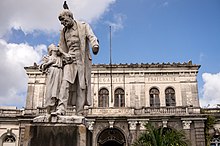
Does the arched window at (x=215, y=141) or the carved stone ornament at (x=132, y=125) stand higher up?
the carved stone ornament at (x=132, y=125)

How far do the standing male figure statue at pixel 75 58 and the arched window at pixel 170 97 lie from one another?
20.0m

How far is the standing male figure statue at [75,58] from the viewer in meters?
5.18

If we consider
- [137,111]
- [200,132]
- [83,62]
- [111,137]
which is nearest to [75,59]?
[83,62]

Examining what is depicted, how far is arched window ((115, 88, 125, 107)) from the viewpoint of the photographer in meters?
24.6

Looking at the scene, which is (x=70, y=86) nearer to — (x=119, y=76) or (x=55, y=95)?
(x=55, y=95)

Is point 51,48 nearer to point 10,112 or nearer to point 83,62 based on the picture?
point 83,62

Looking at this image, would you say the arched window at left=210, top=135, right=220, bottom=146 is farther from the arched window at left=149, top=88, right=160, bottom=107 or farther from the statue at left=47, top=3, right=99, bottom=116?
the statue at left=47, top=3, right=99, bottom=116

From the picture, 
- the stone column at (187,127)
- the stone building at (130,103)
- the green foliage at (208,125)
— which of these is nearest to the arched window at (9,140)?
the stone building at (130,103)

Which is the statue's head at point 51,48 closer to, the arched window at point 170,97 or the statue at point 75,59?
the statue at point 75,59

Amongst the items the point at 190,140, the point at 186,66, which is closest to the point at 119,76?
the point at 186,66

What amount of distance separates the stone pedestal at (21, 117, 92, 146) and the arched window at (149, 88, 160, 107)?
2048 centimetres

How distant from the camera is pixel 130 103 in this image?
2434 centimetres

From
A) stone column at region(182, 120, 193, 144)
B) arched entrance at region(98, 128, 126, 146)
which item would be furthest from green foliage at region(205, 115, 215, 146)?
arched entrance at region(98, 128, 126, 146)

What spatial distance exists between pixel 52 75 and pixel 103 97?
1979 centimetres
